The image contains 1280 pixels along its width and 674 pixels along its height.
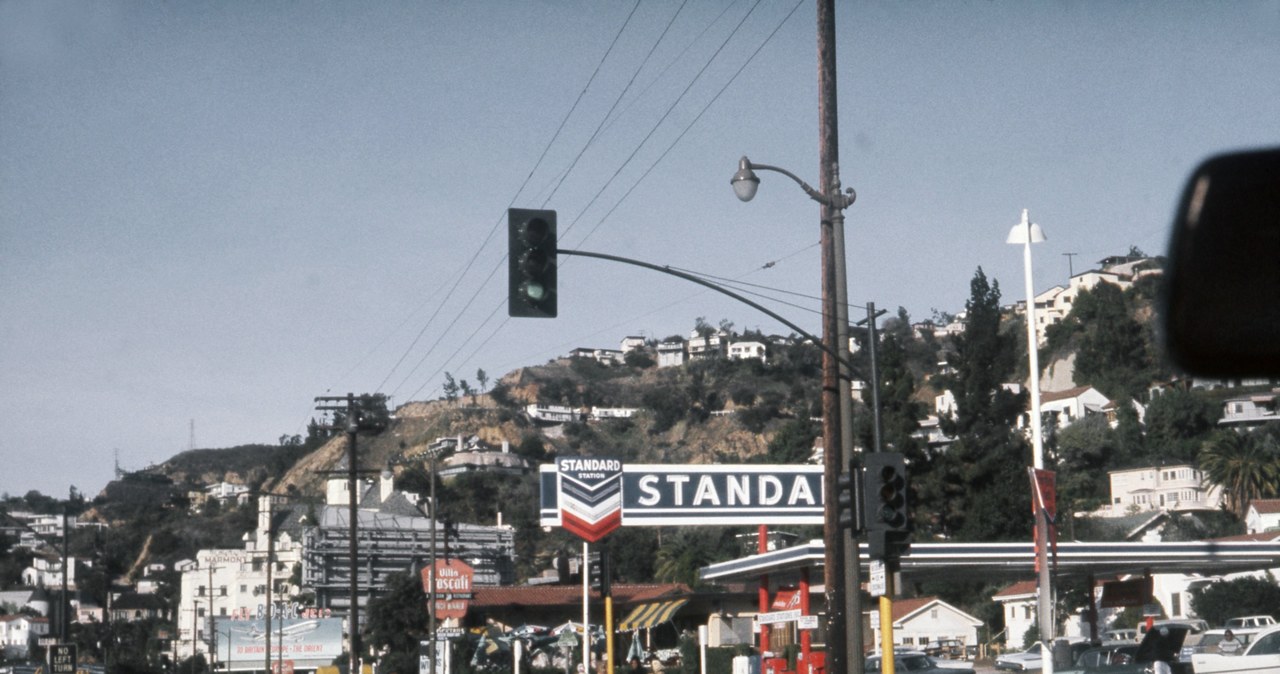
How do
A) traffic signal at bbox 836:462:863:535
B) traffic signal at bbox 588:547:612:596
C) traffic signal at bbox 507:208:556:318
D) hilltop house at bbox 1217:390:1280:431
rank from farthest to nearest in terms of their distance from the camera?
hilltop house at bbox 1217:390:1280:431
traffic signal at bbox 588:547:612:596
traffic signal at bbox 836:462:863:535
traffic signal at bbox 507:208:556:318

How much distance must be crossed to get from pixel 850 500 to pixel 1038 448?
14231mm

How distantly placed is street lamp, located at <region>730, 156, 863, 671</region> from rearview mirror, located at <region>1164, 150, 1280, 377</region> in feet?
50.4

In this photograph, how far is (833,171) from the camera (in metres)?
20.3

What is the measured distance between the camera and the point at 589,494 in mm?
33875

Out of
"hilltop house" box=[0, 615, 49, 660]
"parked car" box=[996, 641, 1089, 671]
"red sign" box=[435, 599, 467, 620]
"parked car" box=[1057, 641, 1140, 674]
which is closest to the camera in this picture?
"parked car" box=[1057, 641, 1140, 674]

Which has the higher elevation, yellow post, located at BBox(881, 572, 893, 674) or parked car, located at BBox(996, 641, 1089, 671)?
yellow post, located at BBox(881, 572, 893, 674)

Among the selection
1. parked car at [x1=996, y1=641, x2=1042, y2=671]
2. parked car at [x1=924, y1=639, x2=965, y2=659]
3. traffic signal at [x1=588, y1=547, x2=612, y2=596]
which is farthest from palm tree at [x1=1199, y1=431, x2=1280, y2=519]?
traffic signal at [x1=588, y1=547, x2=612, y2=596]

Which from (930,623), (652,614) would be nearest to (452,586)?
(652,614)

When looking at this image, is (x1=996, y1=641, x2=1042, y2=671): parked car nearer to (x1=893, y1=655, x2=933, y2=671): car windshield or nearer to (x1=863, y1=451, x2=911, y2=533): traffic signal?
(x1=893, y1=655, x2=933, y2=671): car windshield

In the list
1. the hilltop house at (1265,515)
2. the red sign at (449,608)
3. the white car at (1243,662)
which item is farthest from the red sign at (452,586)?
the hilltop house at (1265,515)

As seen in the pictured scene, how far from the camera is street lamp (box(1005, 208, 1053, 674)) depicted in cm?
2700

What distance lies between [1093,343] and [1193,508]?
62.9 m

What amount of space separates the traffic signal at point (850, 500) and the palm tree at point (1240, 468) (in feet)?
314

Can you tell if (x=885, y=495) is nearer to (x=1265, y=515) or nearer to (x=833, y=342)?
(x=833, y=342)
